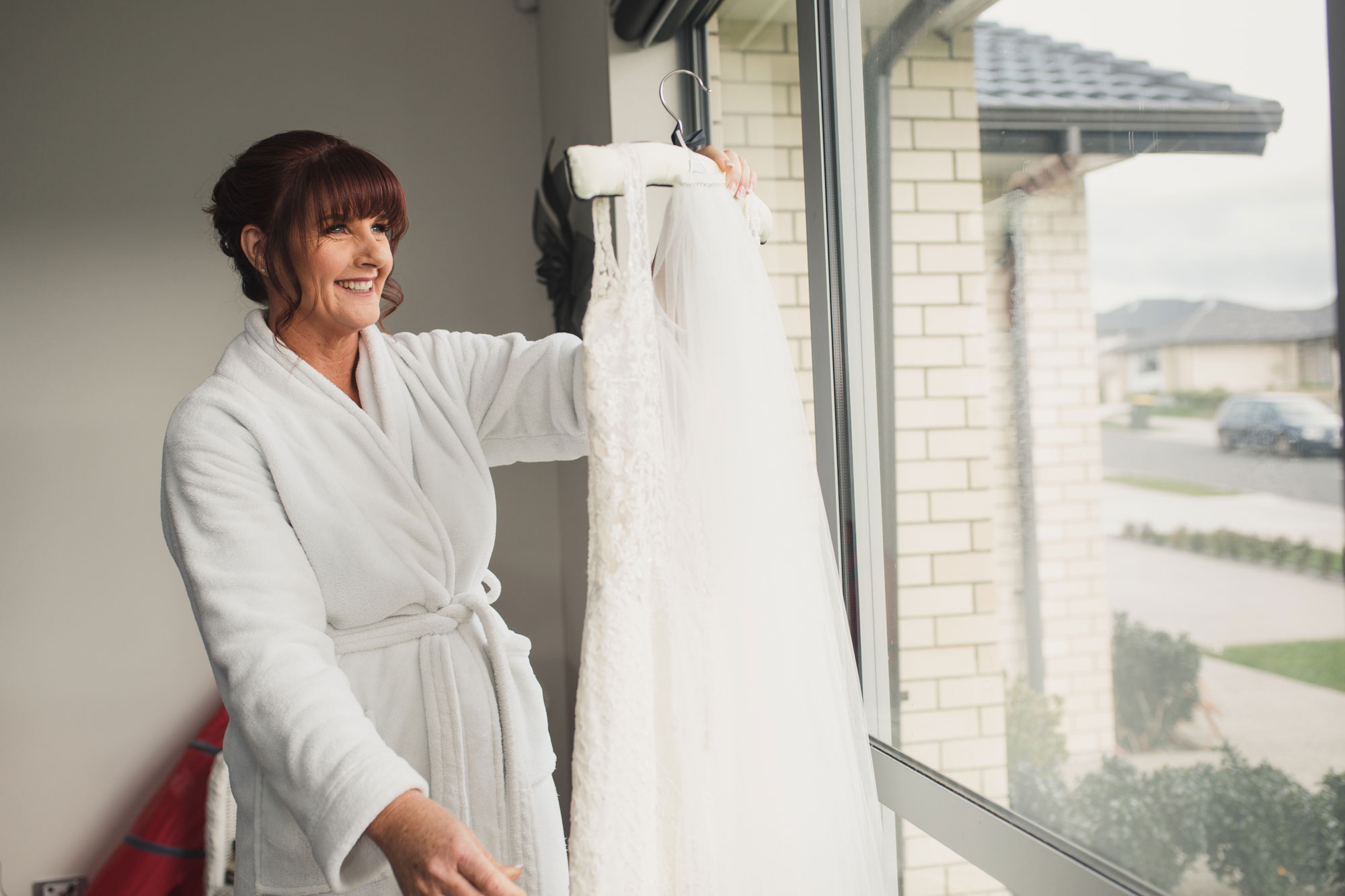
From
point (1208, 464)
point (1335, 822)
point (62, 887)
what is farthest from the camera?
point (62, 887)

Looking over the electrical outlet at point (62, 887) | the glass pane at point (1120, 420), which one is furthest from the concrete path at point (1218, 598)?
the electrical outlet at point (62, 887)

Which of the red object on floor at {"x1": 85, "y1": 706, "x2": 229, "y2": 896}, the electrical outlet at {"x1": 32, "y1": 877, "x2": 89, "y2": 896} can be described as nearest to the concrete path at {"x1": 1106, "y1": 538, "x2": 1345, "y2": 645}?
the red object on floor at {"x1": 85, "y1": 706, "x2": 229, "y2": 896}

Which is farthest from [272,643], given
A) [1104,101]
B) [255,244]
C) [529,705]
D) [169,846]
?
[169,846]

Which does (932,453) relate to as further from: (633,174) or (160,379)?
(160,379)

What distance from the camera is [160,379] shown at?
2.57m

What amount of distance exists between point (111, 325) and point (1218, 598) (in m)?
2.75

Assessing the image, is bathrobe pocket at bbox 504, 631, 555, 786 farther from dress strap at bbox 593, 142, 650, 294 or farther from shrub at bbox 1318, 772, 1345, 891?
shrub at bbox 1318, 772, 1345, 891

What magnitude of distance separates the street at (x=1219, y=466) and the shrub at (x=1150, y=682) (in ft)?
0.49

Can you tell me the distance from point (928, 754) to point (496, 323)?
6.30 ft

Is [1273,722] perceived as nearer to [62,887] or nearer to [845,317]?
[845,317]

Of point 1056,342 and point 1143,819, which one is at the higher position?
point 1056,342

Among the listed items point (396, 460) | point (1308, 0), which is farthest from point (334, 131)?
point (1308, 0)

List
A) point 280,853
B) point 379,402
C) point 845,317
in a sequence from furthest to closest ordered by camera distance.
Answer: point 845,317
point 379,402
point 280,853

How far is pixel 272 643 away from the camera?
926mm
